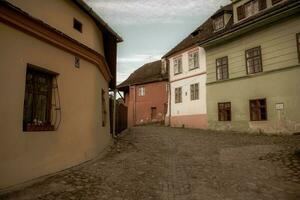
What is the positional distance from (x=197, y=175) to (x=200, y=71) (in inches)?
584

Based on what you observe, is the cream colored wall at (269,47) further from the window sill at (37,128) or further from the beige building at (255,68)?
the window sill at (37,128)

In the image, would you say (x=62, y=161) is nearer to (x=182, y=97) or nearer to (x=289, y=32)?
(x=289, y=32)

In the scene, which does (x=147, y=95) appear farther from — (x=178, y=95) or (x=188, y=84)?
(x=188, y=84)

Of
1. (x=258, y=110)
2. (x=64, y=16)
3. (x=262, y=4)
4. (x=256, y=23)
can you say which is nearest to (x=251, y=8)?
(x=262, y=4)

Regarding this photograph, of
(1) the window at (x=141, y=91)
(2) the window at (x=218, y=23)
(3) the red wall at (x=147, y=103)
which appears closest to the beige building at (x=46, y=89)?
(2) the window at (x=218, y=23)

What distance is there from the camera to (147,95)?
32.8 meters

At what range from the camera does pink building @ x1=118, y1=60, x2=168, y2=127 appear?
31234 millimetres

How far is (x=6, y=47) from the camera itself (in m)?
6.38

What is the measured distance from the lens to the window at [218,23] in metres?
21.0

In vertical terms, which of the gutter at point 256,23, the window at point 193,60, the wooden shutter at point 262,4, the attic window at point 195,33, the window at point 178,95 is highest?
the attic window at point 195,33

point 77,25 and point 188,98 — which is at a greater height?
point 77,25

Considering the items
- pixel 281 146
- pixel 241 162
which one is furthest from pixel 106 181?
pixel 281 146

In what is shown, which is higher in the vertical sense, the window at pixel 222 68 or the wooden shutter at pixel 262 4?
the wooden shutter at pixel 262 4

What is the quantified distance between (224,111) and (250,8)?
672 centimetres
